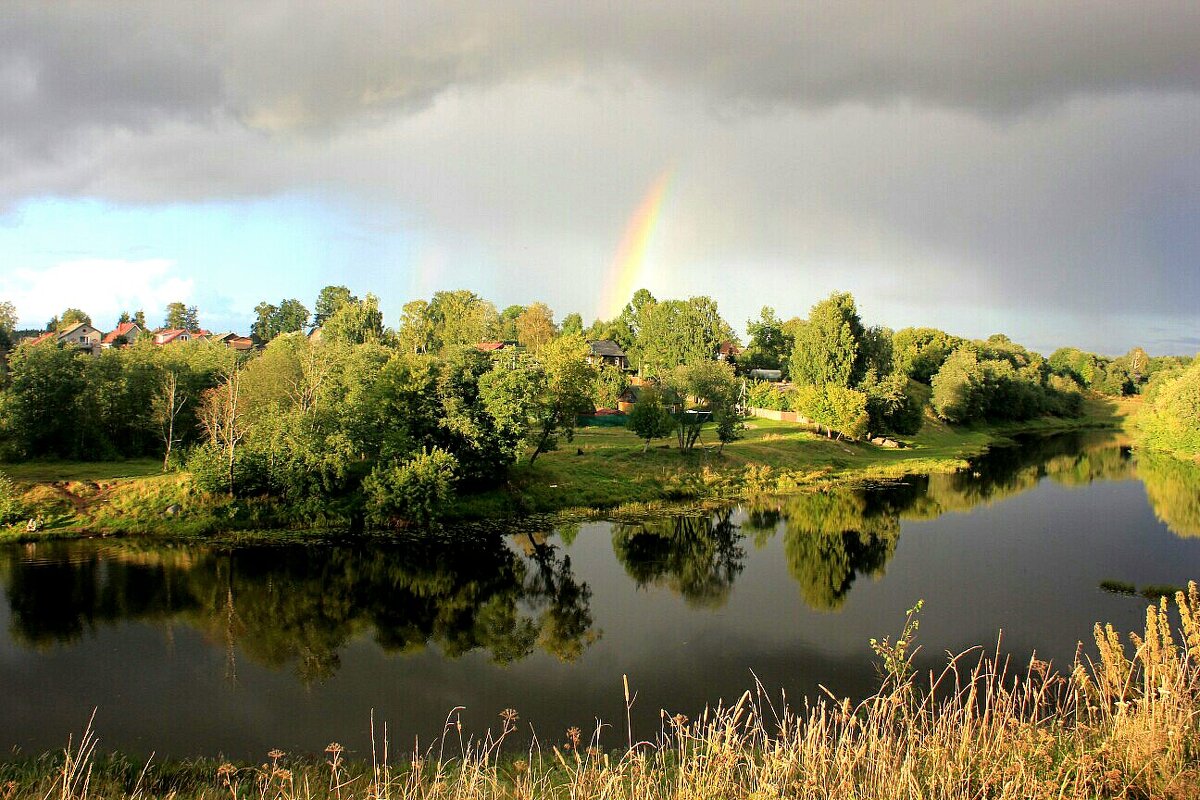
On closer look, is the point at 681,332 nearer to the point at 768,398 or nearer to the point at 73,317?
the point at 768,398

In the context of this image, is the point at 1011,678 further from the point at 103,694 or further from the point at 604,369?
the point at 604,369

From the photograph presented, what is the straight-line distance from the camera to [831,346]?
67.4 meters

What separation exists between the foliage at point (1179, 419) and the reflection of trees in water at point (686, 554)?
4466 centimetres

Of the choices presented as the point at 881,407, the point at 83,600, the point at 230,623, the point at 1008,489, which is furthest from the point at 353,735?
the point at 881,407

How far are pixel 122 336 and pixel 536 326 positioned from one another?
176ft

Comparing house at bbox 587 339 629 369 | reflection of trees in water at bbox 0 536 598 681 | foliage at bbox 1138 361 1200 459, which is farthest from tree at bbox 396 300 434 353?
foliage at bbox 1138 361 1200 459

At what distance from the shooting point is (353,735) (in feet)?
49.1

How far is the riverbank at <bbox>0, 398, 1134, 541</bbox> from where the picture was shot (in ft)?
98.7

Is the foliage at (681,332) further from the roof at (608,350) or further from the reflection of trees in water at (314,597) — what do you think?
the reflection of trees in water at (314,597)

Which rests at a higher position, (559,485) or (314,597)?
(559,485)

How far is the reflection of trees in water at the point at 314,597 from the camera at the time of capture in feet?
66.2

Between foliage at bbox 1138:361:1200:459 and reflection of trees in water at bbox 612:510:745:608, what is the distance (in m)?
44.7

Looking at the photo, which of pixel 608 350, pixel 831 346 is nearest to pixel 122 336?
pixel 608 350

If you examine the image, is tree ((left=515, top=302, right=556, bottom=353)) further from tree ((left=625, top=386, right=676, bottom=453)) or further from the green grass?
the green grass
